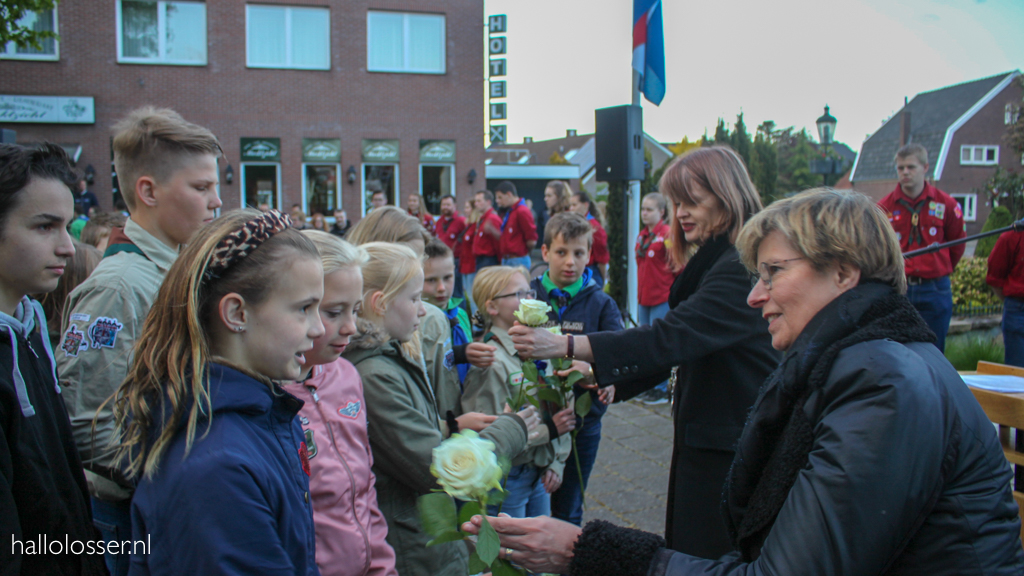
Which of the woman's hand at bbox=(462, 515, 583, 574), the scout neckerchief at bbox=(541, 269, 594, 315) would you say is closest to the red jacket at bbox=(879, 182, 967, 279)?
the scout neckerchief at bbox=(541, 269, 594, 315)

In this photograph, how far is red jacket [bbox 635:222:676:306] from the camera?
289 inches

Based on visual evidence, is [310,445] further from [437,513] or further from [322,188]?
[322,188]

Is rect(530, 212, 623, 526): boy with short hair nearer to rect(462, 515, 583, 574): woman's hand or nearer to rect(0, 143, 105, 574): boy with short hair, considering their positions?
rect(462, 515, 583, 574): woman's hand

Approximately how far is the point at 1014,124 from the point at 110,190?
71.8ft

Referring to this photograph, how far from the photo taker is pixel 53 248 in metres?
1.88

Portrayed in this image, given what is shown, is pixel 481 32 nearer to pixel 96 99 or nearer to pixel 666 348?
pixel 96 99

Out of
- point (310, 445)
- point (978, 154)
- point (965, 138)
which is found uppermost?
point (965, 138)

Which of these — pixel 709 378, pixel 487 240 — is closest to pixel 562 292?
pixel 709 378

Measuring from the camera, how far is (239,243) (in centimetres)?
155

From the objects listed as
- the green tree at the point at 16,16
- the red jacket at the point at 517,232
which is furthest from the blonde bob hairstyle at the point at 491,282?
the green tree at the point at 16,16

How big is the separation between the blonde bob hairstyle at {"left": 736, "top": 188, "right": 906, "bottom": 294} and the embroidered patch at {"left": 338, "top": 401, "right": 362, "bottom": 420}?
4.41 feet

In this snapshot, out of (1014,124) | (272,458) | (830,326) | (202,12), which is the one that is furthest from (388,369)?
(202,12)

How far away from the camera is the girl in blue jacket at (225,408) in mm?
1296

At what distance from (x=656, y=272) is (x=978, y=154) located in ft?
133
